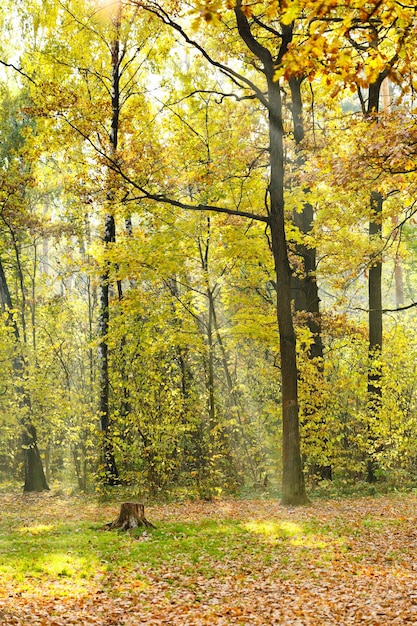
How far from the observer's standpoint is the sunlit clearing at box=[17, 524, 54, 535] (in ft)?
33.8

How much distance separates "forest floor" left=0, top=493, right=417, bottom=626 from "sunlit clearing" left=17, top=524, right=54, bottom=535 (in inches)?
3.0

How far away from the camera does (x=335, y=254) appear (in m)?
15.0

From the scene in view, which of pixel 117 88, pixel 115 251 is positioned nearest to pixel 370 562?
pixel 115 251

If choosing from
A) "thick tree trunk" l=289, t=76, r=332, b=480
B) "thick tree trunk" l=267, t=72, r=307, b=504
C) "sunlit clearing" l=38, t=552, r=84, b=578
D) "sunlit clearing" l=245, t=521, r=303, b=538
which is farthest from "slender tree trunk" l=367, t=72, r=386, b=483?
"sunlit clearing" l=38, t=552, r=84, b=578

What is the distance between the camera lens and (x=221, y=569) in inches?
287

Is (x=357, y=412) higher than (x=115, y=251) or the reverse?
the reverse

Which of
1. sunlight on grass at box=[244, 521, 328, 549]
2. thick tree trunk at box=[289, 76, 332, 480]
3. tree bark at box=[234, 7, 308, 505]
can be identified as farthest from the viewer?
thick tree trunk at box=[289, 76, 332, 480]

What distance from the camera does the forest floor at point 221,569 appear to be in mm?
5605

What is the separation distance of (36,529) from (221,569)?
4752 millimetres

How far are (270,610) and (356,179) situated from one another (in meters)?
5.90

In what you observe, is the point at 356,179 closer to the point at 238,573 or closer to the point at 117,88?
the point at 238,573

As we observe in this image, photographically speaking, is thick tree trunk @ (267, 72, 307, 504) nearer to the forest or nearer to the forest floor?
the forest

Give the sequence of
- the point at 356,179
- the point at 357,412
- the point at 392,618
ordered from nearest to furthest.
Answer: the point at 392,618 < the point at 356,179 < the point at 357,412

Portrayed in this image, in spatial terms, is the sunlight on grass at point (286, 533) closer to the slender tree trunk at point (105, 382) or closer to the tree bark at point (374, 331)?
the tree bark at point (374, 331)
